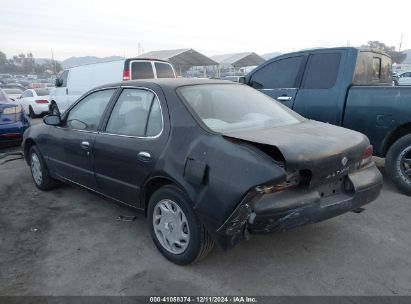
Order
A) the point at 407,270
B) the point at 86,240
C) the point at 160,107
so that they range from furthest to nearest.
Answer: the point at 86,240, the point at 160,107, the point at 407,270

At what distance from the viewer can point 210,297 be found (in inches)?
106

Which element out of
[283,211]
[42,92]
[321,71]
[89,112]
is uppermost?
[321,71]

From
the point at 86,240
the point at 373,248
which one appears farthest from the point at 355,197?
the point at 86,240

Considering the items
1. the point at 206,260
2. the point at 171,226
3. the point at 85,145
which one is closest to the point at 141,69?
the point at 85,145

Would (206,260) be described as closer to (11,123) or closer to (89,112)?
(89,112)

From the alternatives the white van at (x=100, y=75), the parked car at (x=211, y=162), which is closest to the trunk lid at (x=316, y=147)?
the parked car at (x=211, y=162)

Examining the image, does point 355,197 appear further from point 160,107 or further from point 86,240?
point 86,240

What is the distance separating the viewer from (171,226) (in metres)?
3.13

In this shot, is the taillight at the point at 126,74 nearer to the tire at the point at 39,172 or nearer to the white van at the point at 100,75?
the white van at the point at 100,75

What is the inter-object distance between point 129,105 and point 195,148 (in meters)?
1.15

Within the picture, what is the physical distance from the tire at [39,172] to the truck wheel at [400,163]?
4430 millimetres

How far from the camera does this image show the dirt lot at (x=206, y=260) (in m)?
2.80

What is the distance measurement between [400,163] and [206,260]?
2880 mm

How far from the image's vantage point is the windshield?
3203mm
